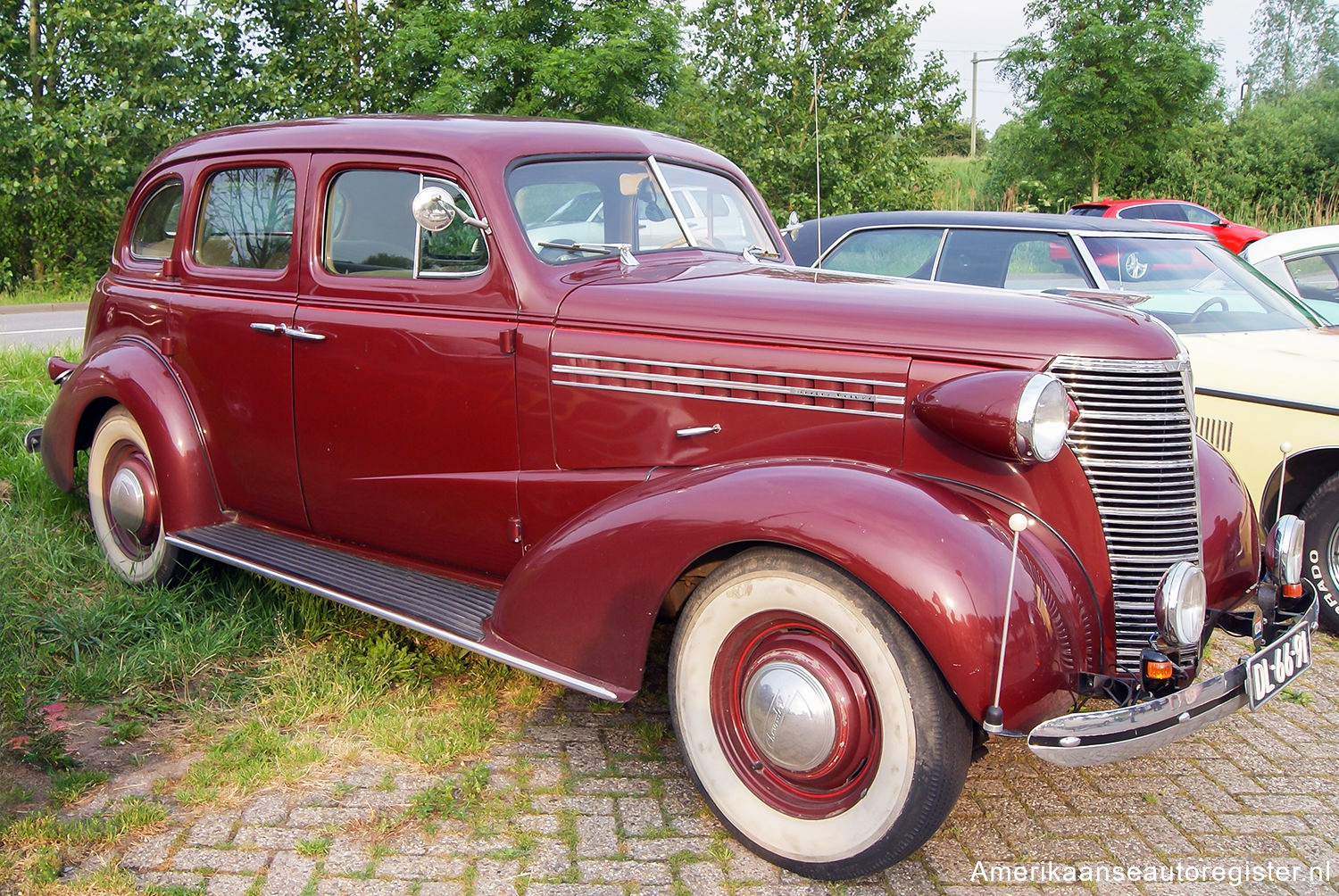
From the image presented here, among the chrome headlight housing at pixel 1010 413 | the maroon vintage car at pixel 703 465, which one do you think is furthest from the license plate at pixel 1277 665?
the chrome headlight housing at pixel 1010 413

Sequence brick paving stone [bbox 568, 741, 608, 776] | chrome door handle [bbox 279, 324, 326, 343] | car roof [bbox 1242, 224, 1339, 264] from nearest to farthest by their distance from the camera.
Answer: brick paving stone [bbox 568, 741, 608, 776] → chrome door handle [bbox 279, 324, 326, 343] → car roof [bbox 1242, 224, 1339, 264]

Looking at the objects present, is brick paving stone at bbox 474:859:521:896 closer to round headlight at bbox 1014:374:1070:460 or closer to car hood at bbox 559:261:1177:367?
car hood at bbox 559:261:1177:367

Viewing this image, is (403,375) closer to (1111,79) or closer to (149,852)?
(149,852)

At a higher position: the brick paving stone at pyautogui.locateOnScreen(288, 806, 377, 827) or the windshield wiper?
the windshield wiper

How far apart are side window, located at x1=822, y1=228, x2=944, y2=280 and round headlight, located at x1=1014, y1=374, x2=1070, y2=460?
3737mm

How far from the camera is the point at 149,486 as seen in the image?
14.0ft

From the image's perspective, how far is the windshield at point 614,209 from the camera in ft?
11.2

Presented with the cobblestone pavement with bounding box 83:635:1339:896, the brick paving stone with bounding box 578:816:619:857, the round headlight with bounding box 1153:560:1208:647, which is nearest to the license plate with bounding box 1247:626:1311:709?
the round headlight with bounding box 1153:560:1208:647

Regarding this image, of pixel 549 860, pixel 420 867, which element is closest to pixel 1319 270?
pixel 549 860

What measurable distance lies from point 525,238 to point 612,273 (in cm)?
30

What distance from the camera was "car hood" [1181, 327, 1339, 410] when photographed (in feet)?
14.2

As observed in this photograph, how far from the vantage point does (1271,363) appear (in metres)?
4.53

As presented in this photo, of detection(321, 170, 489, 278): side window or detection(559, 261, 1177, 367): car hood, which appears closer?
detection(559, 261, 1177, 367): car hood

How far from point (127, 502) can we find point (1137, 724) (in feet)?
12.7
